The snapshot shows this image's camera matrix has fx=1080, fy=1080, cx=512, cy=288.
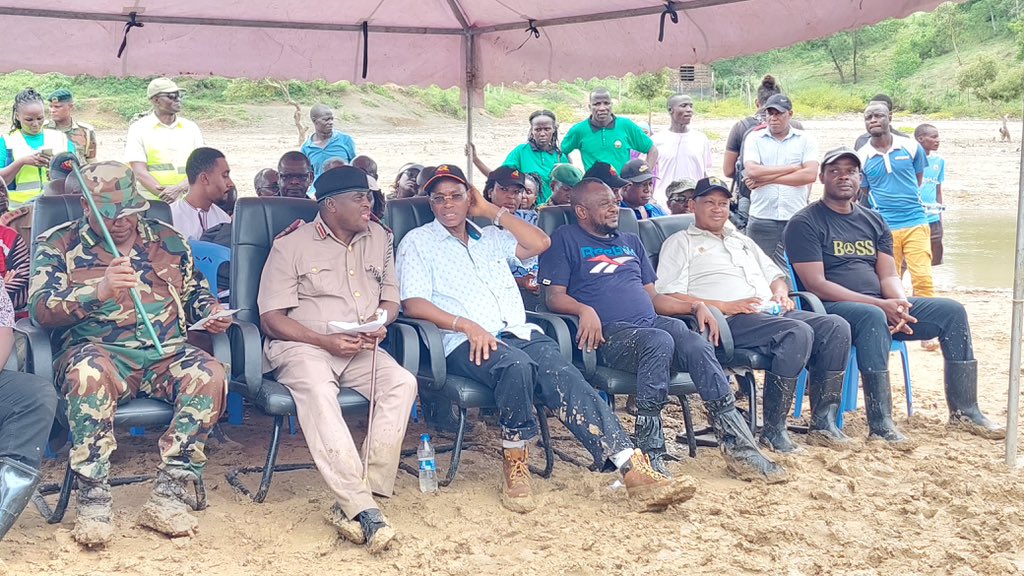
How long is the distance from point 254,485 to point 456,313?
1.25 meters

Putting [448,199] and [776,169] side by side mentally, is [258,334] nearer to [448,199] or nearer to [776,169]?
[448,199]

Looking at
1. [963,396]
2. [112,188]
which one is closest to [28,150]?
[112,188]

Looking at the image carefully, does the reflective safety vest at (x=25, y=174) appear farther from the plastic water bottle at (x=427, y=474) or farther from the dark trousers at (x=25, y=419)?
the plastic water bottle at (x=427, y=474)

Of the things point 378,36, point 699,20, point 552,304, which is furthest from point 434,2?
point 552,304

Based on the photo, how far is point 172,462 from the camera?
441 centimetres

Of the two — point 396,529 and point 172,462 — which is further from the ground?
point 172,462

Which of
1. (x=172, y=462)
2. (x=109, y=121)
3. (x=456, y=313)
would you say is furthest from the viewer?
(x=109, y=121)

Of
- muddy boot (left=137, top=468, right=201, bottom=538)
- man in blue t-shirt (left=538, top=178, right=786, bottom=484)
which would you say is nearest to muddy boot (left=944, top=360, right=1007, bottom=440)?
man in blue t-shirt (left=538, top=178, right=786, bottom=484)

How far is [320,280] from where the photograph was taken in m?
4.99

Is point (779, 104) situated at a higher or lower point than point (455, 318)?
higher

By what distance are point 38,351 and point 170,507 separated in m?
0.83

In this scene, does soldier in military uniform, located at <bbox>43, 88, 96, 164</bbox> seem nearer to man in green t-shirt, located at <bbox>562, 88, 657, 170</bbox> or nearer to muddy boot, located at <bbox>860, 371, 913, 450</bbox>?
man in green t-shirt, located at <bbox>562, 88, 657, 170</bbox>

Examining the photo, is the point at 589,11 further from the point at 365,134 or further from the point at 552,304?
the point at 365,134

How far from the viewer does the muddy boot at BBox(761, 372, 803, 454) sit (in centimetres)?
554
